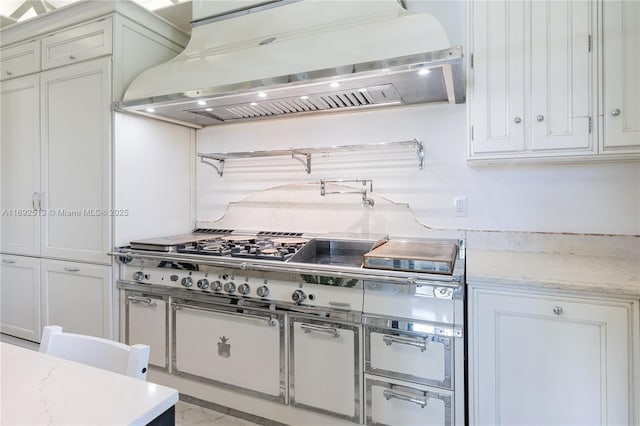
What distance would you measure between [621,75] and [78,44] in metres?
3.03

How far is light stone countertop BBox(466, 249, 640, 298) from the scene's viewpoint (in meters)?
1.27

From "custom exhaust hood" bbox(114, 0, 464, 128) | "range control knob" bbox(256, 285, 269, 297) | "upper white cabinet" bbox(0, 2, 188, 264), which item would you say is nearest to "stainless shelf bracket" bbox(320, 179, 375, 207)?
"custom exhaust hood" bbox(114, 0, 464, 128)

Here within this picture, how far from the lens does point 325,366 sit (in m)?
1.67

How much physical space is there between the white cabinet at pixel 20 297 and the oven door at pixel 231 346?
1315mm

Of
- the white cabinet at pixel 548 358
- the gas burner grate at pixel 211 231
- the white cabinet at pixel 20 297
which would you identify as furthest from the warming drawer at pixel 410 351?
the white cabinet at pixel 20 297

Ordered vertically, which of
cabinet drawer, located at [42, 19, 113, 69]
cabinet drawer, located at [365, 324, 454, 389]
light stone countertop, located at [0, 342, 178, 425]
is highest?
cabinet drawer, located at [42, 19, 113, 69]

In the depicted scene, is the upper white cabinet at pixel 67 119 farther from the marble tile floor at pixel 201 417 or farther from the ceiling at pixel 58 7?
the marble tile floor at pixel 201 417

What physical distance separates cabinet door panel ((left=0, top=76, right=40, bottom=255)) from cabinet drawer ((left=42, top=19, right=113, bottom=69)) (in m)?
0.25

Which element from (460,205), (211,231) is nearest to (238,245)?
(211,231)

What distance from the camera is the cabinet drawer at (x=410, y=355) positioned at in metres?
1.47

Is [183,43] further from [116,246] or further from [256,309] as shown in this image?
[256,309]

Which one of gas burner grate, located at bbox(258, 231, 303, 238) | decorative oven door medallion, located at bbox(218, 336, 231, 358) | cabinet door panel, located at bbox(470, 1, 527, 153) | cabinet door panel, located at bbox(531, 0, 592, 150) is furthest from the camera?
gas burner grate, located at bbox(258, 231, 303, 238)

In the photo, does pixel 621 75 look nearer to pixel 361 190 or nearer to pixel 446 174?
pixel 446 174

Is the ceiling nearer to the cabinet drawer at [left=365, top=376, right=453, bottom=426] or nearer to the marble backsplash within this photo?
the marble backsplash
